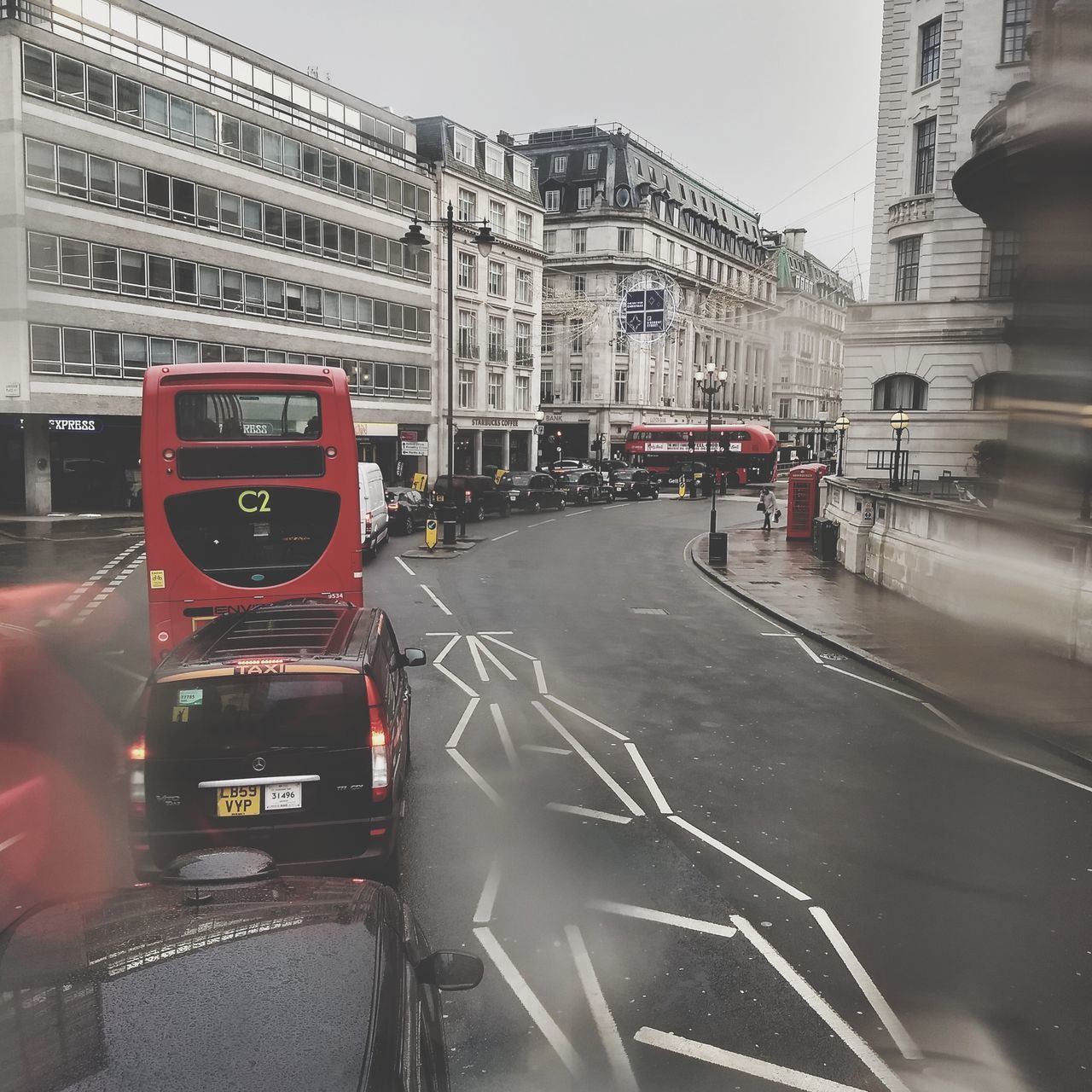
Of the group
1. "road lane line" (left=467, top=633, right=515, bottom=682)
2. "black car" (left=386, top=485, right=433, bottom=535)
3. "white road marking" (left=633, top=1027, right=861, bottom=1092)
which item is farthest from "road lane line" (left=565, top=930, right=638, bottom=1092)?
"black car" (left=386, top=485, right=433, bottom=535)

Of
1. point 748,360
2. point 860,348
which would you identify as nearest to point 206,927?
point 748,360

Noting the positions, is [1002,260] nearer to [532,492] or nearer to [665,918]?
[665,918]

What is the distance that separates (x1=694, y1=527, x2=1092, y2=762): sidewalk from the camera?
38.6 ft

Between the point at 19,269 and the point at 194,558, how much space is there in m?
24.9

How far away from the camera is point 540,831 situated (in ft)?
26.1

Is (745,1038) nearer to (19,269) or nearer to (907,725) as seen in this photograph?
(907,725)

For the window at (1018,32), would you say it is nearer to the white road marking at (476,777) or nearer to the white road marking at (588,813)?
the white road marking at (588,813)

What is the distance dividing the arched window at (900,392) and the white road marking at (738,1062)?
3200cm

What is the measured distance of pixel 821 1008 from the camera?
5.43 metres

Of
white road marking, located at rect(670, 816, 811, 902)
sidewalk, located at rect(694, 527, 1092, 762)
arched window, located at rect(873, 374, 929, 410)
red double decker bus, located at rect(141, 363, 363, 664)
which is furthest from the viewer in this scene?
arched window, located at rect(873, 374, 929, 410)

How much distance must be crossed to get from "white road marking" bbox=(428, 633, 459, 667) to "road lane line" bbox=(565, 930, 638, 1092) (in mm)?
8176

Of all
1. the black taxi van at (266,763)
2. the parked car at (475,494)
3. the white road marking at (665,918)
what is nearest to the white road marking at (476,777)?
the white road marking at (665,918)

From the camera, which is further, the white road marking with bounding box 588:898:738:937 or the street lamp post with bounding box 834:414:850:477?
the street lamp post with bounding box 834:414:850:477

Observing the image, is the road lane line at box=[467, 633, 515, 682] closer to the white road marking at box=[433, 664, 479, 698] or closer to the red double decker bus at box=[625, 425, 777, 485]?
the white road marking at box=[433, 664, 479, 698]
